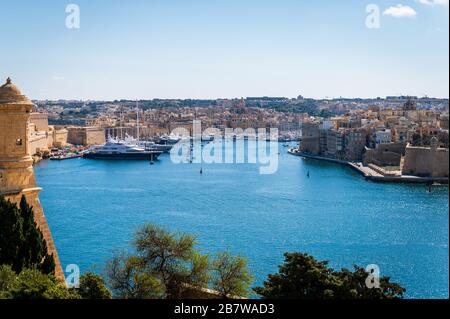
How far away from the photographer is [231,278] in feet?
10.4

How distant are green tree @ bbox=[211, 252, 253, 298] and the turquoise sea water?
0.95 m

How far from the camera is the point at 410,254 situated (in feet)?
20.6

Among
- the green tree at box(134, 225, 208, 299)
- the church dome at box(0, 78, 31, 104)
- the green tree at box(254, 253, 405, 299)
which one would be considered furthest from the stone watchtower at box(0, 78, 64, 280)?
the green tree at box(254, 253, 405, 299)

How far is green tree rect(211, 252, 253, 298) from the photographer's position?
10.2ft

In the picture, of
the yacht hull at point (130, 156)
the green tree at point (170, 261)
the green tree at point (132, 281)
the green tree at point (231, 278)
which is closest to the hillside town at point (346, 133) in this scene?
the yacht hull at point (130, 156)

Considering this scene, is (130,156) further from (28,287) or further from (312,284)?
(28,287)

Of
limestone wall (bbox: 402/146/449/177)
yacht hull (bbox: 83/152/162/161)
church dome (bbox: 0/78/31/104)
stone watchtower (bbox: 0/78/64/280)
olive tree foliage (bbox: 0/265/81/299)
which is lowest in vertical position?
yacht hull (bbox: 83/152/162/161)

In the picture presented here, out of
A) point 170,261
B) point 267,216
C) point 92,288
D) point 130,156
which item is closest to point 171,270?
→ point 170,261

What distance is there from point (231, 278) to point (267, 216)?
5.42 meters

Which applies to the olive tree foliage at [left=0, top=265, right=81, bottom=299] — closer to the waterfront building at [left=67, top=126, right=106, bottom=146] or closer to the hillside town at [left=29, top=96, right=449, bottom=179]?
the hillside town at [left=29, top=96, right=449, bottom=179]

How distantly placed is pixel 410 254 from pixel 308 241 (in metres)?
1.18

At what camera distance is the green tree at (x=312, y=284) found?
2.85 m

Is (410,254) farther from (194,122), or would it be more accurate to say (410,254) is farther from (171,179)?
(194,122)

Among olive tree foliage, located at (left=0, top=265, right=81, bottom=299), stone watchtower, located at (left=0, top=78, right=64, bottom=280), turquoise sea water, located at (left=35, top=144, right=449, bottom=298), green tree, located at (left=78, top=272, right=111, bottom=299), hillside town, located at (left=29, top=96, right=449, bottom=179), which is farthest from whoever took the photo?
hillside town, located at (left=29, top=96, right=449, bottom=179)
